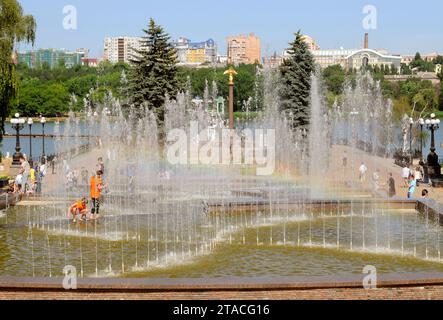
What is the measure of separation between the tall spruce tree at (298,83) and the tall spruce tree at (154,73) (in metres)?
7.93

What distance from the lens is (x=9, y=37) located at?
83.5 ft

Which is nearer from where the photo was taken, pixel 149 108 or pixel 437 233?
pixel 437 233

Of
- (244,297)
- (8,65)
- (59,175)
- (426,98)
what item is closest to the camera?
(244,297)

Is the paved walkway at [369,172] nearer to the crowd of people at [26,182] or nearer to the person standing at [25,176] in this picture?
the crowd of people at [26,182]

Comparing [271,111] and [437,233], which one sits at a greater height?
[271,111]

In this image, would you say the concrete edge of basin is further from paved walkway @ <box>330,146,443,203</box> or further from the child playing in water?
paved walkway @ <box>330,146,443,203</box>

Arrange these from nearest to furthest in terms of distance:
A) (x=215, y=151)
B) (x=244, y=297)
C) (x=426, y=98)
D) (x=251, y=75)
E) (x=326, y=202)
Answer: (x=244, y=297)
(x=326, y=202)
(x=215, y=151)
(x=426, y=98)
(x=251, y=75)

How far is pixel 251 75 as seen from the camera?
111 m

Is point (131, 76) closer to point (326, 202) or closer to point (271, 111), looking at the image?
point (271, 111)

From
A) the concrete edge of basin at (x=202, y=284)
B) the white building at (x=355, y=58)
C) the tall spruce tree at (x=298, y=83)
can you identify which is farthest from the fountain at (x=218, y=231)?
the white building at (x=355, y=58)

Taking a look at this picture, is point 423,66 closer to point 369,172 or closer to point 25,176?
point 369,172


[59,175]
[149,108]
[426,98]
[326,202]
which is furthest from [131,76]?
[426,98]

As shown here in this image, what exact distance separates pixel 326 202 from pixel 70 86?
99994 millimetres

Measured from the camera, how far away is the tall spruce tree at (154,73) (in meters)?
45.3
